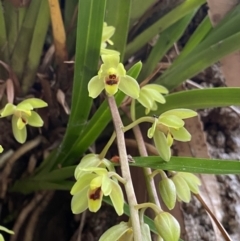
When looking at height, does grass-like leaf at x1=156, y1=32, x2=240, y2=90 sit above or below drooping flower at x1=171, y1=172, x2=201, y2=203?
above

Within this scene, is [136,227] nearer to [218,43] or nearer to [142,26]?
[218,43]

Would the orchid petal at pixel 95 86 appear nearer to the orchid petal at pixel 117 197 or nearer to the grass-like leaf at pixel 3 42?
the orchid petal at pixel 117 197

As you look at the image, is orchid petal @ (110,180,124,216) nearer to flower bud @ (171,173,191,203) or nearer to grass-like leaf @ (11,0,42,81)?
flower bud @ (171,173,191,203)

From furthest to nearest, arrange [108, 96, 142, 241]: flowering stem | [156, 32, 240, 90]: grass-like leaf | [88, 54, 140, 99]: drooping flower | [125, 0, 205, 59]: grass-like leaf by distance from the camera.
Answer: [125, 0, 205, 59]: grass-like leaf < [156, 32, 240, 90]: grass-like leaf < [88, 54, 140, 99]: drooping flower < [108, 96, 142, 241]: flowering stem

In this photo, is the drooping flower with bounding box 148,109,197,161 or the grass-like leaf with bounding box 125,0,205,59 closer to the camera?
the drooping flower with bounding box 148,109,197,161

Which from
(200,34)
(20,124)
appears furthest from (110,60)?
(200,34)

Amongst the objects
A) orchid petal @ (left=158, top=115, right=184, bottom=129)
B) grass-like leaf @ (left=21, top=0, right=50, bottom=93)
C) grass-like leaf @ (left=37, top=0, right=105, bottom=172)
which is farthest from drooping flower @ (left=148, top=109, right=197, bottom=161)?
grass-like leaf @ (left=21, top=0, right=50, bottom=93)

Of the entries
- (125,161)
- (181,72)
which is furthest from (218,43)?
(125,161)

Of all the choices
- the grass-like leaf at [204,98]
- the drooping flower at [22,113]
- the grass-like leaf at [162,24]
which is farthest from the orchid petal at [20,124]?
the grass-like leaf at [162,24]
